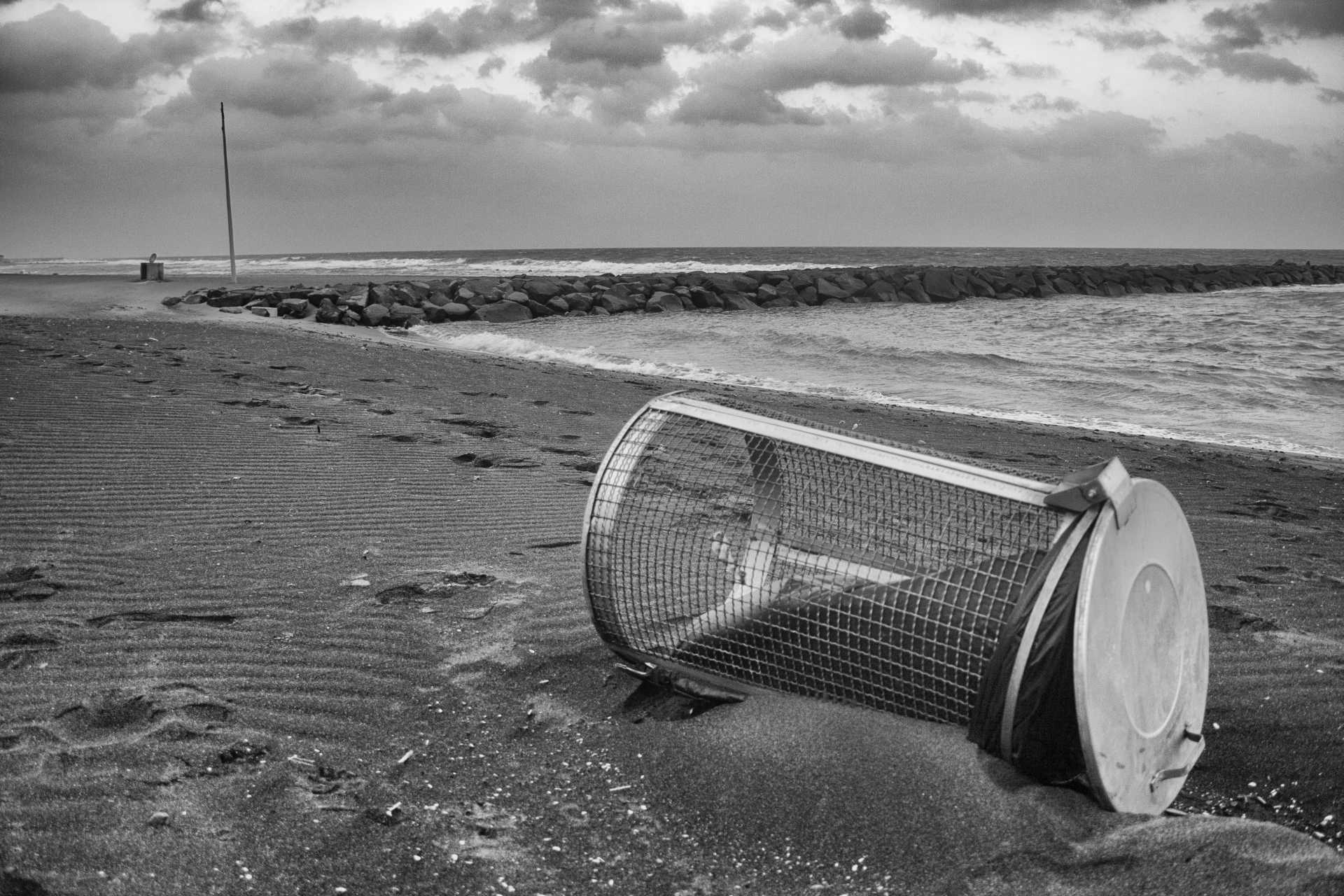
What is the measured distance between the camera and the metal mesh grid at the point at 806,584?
3.16 m

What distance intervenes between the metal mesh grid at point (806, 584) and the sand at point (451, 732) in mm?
199

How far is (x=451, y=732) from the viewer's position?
3.59 m

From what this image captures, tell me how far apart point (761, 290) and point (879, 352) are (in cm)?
A: 1239

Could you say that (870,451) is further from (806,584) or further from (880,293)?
(880,293)

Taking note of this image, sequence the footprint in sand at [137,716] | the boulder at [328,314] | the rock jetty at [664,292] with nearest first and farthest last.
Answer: the footprint in sand at [137,716]
the boulder at [328,314]
the rock jetty at [664,292]

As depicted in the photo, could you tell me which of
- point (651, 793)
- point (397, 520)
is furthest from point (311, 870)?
point (397, 520)

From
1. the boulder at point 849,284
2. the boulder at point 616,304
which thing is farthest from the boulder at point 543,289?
the boulder at point 849,284

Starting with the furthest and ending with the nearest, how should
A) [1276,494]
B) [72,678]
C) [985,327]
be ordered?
[985,327]
[1276,494]
[72,678]

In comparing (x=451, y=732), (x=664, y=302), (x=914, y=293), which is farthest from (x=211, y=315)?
(x=914, y=293)

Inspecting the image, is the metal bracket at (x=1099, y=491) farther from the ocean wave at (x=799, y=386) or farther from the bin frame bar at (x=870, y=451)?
the ocean wave at (x=799, y=386)

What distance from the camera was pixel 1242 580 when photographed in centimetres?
554

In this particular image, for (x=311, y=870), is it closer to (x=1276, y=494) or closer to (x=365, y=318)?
(x=1276, y=494)

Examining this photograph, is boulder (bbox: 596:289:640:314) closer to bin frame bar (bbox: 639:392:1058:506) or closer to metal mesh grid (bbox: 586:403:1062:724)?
metal mesh grid (bbox: 586:403:1062:724)

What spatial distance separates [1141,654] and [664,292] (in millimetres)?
26942
